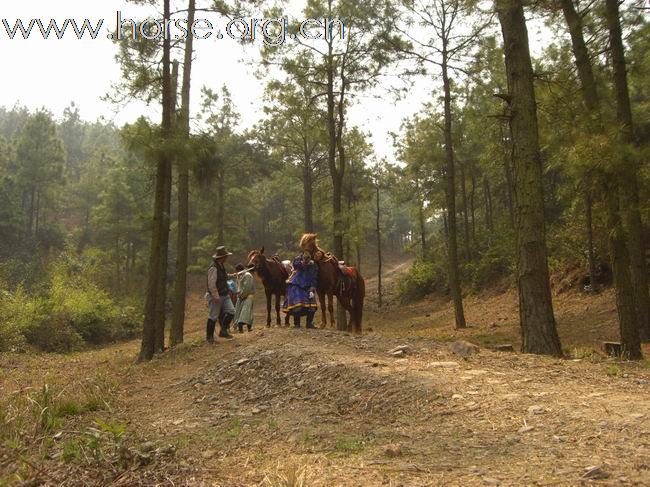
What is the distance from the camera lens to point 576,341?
14953 mm

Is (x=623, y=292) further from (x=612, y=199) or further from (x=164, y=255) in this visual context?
(x=164, y=255)

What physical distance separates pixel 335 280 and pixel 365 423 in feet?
24.1

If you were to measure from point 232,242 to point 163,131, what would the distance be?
26622 mm

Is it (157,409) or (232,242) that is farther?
(232,242)

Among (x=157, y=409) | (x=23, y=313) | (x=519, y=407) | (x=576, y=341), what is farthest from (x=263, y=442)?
(x=23, y=313)

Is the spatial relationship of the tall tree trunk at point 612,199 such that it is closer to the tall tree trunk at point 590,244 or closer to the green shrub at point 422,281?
the tall tree trunk at point 590,244

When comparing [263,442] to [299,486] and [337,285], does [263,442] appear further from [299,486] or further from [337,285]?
[337,285]

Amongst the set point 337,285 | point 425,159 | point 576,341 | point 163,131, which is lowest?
point 576,341

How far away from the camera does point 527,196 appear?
820 centimetres

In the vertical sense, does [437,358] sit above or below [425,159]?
below

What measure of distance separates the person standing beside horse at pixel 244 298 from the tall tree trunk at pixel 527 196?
7.01 metres

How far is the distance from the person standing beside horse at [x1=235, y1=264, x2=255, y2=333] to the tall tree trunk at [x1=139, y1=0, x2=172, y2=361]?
1894 millimetres

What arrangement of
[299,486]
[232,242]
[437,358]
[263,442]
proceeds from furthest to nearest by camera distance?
[232,242]
[437,358]
[263,442]
[299,486]

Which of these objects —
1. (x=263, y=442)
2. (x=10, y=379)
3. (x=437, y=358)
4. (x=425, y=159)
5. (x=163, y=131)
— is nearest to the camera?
(x=263, y=442)
